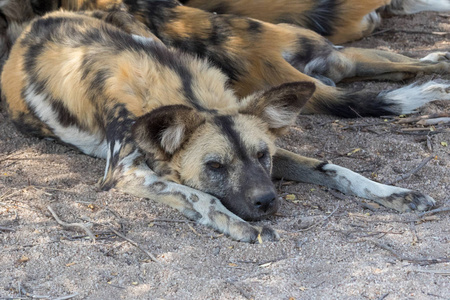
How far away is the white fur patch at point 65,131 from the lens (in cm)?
333

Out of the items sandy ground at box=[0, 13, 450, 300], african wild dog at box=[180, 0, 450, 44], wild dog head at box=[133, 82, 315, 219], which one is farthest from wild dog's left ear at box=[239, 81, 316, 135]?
african wild dog at box=[180, 0, 450, 44]

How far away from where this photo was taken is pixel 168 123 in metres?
2.60

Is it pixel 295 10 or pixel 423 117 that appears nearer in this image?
pixel 423 117

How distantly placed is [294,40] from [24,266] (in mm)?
2372

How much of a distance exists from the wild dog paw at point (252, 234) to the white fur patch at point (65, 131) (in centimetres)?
109

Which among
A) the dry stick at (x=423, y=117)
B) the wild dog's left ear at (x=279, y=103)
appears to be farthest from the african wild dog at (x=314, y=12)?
the wild dog's left ear at (x=279, y=103)

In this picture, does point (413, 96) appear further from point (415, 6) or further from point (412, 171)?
point (415, 6)

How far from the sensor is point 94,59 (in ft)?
10.4

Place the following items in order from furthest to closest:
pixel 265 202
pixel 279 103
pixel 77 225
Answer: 1. pixel 279 103
2. pixel 265 202
3. pixel 77 225

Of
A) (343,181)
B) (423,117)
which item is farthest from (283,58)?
(343,181)

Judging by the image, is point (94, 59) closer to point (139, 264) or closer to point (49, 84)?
point (49, 84)

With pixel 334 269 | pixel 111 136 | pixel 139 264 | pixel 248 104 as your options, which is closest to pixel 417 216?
pixel 334 269

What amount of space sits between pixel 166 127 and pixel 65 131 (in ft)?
3.37

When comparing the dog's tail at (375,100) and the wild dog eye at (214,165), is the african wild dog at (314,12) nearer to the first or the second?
the dog's tail at (375,100)
